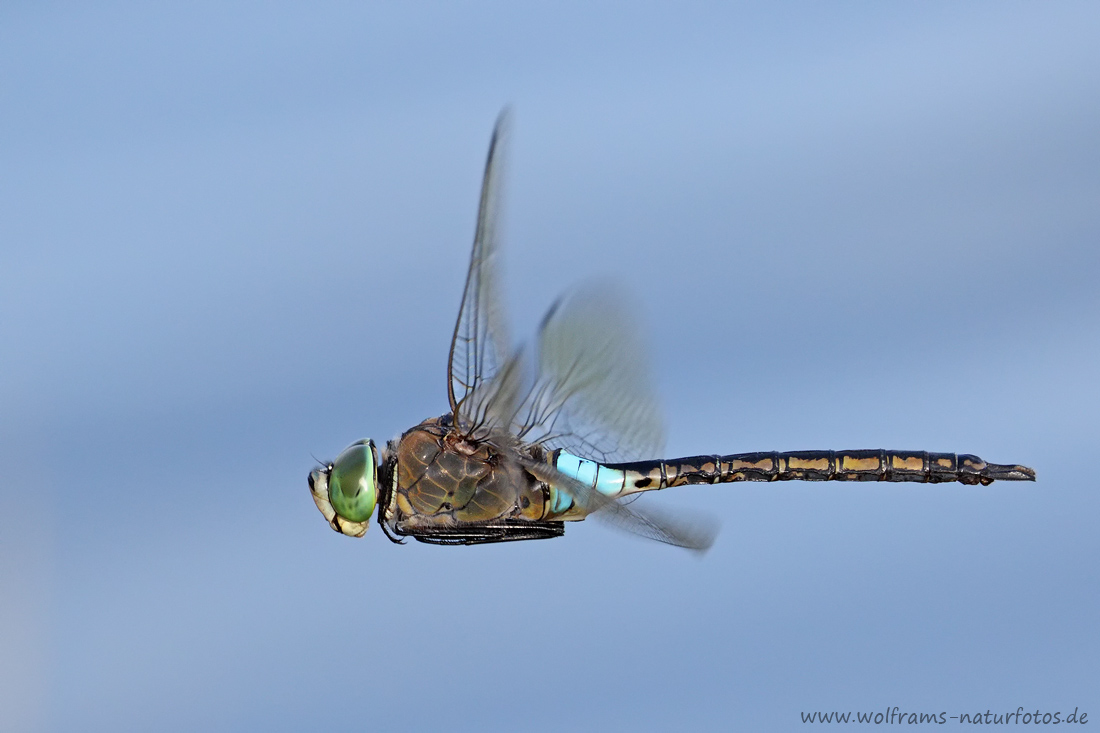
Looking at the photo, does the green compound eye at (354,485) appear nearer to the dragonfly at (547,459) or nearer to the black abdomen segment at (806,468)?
the dragonfly at (547,459)

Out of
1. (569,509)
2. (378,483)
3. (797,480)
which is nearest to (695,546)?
(569,509)

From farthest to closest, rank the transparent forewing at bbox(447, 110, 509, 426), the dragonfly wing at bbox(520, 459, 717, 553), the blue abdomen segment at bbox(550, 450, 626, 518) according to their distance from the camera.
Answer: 1. the blue abdomen segment at bbox(550, 450, 626, 518)
2. the dragonfly wing at bbox(520, 459, 717, 553)
3. the transparent forewing at bbox(447, 110, 509, 426)

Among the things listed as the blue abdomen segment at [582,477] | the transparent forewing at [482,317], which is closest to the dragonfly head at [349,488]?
the transparent forewing at [482,317]

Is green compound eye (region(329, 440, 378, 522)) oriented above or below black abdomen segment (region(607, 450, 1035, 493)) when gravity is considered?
below

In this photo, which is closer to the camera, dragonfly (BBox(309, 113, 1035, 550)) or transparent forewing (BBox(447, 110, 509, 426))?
transparent forewing (BBox(447, 110, 509, 426))

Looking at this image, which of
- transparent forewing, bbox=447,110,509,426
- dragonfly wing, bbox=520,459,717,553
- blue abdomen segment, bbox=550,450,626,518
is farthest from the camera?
blue abdomen segment, bbox=550,450,626,518

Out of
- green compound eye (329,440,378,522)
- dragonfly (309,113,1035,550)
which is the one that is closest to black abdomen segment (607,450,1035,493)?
dragonfly (309,113,1035,550)

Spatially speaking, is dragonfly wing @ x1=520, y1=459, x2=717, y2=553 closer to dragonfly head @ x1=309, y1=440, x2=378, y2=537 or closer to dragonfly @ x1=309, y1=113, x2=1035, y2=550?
dragonfly @ x1=309, y1=113, x2=1035, y2=550

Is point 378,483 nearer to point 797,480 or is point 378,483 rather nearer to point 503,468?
point 503,468
